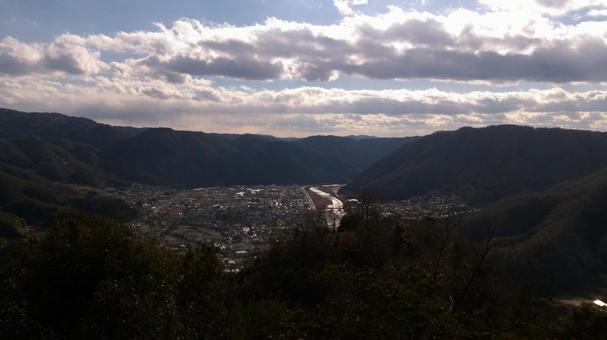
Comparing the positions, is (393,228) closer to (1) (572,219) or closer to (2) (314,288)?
(2) (314,288)

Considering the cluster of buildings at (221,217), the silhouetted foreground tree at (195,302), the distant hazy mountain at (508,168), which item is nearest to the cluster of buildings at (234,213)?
the cluster of buildings at (221,217)

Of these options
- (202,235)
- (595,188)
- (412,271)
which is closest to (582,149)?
(595,188)

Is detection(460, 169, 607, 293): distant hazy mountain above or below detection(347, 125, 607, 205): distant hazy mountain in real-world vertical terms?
below

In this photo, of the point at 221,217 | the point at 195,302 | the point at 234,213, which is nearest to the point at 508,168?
the point at 234,213

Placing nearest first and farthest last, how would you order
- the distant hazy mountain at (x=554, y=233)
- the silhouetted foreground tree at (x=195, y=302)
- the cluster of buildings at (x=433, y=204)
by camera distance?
1. the silhouetted foreground tree at (x=195, y=302)
2. the distant hazy mountain at (x=554, y=233)
3. the cluster of buildings at (x=433, y=204)

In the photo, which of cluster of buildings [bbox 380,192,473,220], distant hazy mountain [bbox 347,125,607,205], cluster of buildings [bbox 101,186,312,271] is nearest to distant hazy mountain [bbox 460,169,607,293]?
cluster of buildings [bbox 380,192,473,220]

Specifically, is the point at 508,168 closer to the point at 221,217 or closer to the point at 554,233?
the point at 554,233

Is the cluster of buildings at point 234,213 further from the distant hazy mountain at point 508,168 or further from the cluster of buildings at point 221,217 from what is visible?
the distant hazy mountain at point 508,168

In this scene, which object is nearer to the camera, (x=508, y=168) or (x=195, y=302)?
(x=195, y=302)

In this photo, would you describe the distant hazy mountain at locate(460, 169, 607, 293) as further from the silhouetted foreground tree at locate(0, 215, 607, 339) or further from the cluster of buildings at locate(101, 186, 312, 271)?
the silhouetted foreground tree at locate(0, 215, 607, 339)
